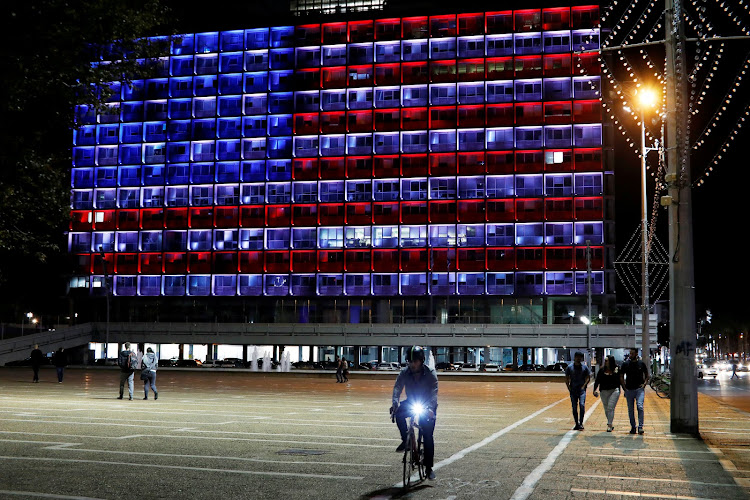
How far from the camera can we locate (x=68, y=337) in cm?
8325

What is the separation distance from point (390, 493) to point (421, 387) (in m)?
1.52

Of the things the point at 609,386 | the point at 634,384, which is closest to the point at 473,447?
the point at 634,384

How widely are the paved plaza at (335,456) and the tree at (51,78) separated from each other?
4.81 metres

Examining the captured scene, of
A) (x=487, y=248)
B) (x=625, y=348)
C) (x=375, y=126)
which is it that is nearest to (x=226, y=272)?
(x=375, y=126)

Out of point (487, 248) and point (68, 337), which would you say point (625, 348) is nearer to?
point (487, 248)

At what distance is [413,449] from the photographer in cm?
1034

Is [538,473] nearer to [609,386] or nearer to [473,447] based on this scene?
[473,447]

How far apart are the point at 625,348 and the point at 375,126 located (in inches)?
1500

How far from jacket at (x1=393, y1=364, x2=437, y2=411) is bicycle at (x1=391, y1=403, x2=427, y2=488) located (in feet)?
0.39

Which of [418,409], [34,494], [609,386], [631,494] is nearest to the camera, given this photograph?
[34,494]

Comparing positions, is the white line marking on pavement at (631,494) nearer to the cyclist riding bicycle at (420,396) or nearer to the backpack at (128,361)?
the cyclist riding bicycle at (420,396)

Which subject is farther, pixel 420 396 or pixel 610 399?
pixel 610 399

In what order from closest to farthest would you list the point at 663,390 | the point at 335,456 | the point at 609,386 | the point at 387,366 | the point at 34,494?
1. the point at 34,494
2. the point at 335,456
3. the point at 609,386
4. the point at 663,390
5. the point at 387,366

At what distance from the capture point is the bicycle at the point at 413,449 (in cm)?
1019
